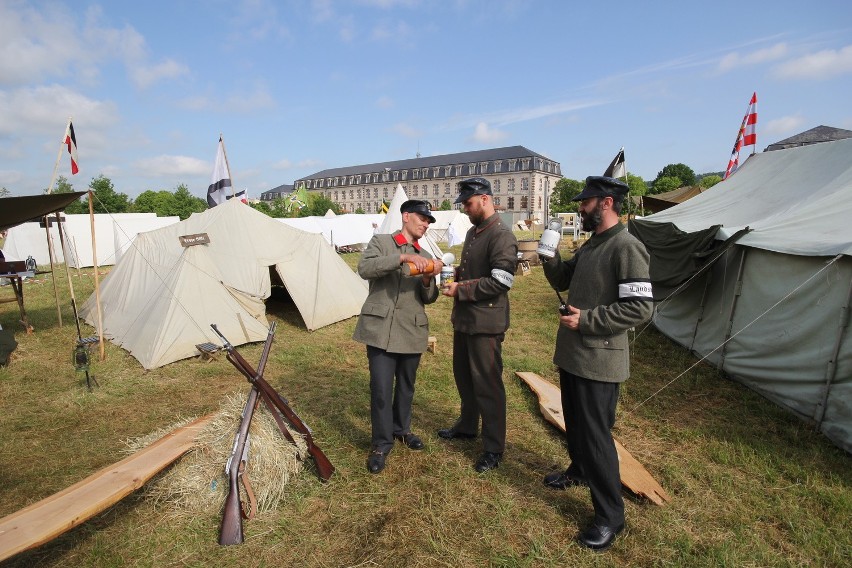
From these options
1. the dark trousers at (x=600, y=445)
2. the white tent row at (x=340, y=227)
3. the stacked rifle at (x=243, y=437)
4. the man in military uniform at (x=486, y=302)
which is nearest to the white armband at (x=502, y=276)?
the man in military uniform at (x=486, y=302)

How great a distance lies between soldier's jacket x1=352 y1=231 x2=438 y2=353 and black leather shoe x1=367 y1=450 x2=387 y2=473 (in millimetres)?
838

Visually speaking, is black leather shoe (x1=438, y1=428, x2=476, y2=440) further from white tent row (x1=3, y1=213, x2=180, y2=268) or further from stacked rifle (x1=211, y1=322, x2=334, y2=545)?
white tent row (x1=3, y1=213, x2=180, y2=268)

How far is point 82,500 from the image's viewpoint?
229 centimetres

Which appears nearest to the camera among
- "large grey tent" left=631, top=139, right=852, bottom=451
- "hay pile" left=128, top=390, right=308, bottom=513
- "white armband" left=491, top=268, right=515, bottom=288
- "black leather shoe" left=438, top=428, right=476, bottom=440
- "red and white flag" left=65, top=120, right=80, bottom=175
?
"hay pile" left=128, top=390, right=308, bottom=513

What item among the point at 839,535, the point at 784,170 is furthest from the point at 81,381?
the point at 784,170

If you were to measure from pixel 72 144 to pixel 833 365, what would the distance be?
30.6 feet

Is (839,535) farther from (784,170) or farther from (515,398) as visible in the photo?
(784,170)

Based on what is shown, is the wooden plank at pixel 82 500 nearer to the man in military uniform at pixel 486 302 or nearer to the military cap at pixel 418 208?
the man in military uniform at pixel 486 302

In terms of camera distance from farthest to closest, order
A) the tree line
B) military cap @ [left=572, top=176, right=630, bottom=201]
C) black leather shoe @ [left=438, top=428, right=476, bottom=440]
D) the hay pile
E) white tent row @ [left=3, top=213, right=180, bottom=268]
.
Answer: the tree line
white tent row @ [left=3, top=213, right=180, bottom=268]
black leather shoe @ [left=438, top=428, right=476, bottom=440]
the hay pile
military cap @ [left=572, top=176, right=630, bottom=201]

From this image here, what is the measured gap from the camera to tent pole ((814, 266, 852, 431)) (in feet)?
12.4

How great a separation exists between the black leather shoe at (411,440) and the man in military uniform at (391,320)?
0.31 meters

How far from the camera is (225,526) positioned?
2.62 meters

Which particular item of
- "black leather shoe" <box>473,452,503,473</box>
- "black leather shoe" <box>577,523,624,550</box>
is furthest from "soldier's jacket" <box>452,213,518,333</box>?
"black leather shoe" <box>577,523,624,550</box>

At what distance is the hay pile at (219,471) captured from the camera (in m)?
2.86
